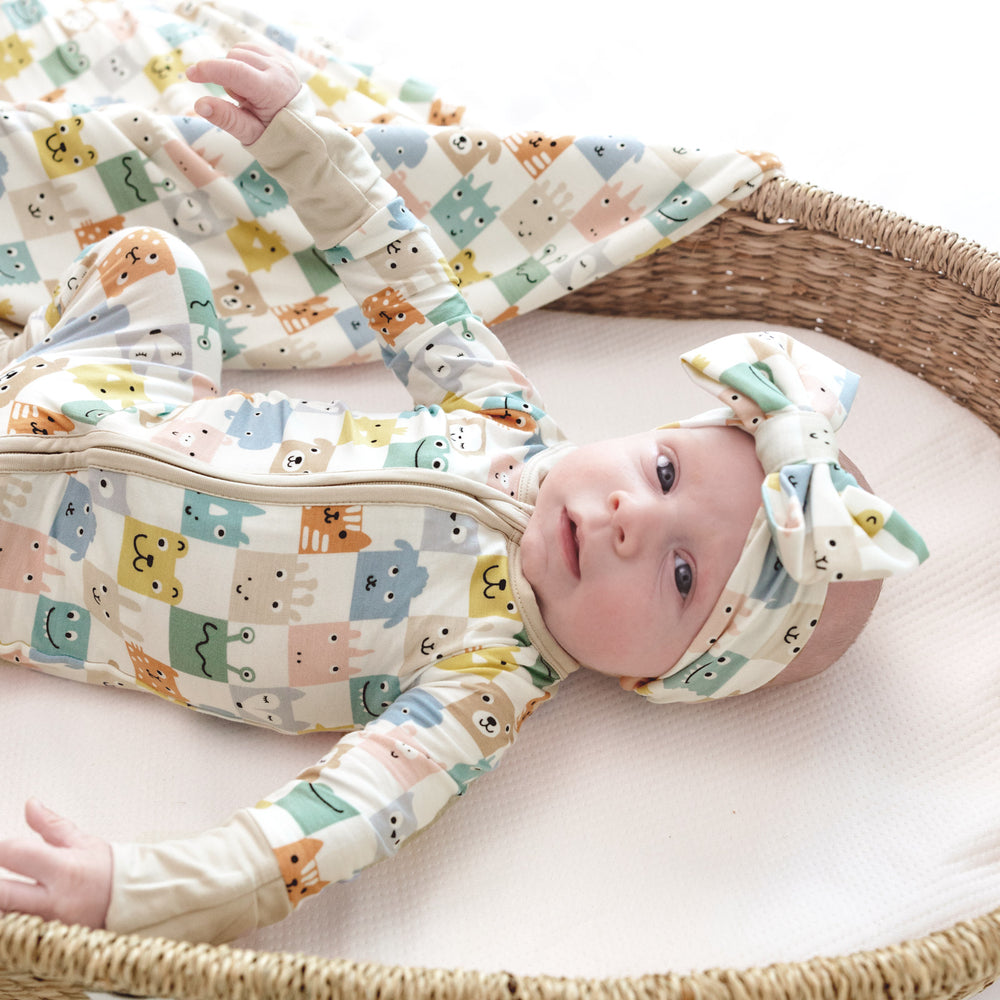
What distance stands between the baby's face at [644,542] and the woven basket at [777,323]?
0.38 m

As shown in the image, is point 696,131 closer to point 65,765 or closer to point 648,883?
point 648,883

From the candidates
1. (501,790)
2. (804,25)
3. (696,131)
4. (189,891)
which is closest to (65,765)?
(189,891)

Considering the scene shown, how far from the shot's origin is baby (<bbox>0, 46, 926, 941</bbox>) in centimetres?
106

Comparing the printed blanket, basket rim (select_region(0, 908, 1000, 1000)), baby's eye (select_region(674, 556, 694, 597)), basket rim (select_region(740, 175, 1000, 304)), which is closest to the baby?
baby's eye (select_region(674, 556, 694, 597))

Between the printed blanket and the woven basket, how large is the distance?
0.09m

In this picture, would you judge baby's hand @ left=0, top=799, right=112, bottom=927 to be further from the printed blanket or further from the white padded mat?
the printed blanket

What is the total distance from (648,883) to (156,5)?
1733 mm

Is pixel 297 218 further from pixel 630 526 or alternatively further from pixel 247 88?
pixel 630 526

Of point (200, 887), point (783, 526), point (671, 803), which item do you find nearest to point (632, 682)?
point (671, 803)

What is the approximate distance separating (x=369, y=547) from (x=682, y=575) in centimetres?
36

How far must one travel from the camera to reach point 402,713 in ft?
3.68

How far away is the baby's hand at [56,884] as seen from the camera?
35.8 inches

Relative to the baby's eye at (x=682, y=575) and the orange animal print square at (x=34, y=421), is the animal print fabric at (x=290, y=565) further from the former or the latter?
the baby's eye at (x=682, y=575)

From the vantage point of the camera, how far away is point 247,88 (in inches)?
51.0
